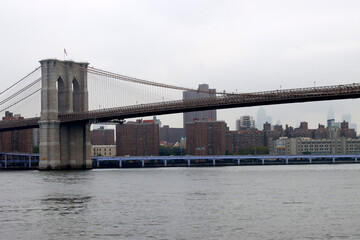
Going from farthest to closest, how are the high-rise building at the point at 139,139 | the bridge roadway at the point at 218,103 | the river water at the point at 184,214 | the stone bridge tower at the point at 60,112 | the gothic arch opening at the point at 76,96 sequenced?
the high-rise building at the point at 139,139 → the gothic arch opening at the point at 76,96 → the stone bridge tower at the point at 60,112 → the bridge roadway at the point at 218,103 → the river water at the point at 184,214

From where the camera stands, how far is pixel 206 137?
185875 mm

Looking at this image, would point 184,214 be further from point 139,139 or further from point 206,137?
point 206,137

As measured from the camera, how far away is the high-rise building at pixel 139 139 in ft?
595

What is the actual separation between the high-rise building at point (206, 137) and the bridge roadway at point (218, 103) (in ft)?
347

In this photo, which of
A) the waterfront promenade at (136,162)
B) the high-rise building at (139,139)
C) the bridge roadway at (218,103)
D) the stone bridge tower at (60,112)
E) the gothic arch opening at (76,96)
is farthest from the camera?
the high-rise building at (139,139)

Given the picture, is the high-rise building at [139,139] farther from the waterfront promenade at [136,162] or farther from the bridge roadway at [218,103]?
the bridge roadway at [218,103]

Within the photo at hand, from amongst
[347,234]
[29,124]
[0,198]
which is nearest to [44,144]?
[29,124]

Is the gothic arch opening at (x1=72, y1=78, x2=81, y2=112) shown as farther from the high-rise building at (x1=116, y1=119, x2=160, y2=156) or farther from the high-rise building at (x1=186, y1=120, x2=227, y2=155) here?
the high-rise building at (x1=186, y1=120, x2=227, y2=155)

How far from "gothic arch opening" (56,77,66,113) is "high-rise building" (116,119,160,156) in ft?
330

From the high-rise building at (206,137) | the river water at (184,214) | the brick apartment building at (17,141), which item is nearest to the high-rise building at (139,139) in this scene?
the high-rise building at (206,137)

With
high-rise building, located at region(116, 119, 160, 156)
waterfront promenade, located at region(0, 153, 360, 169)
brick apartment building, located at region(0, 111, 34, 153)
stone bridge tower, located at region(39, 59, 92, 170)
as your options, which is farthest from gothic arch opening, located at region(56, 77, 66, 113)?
high-rise building, located at region(116, 119, 160, 156)

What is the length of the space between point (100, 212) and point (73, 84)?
5490 centimetres

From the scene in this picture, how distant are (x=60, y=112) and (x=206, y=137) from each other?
10852 centimetres

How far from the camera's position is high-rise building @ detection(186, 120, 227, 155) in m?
185
